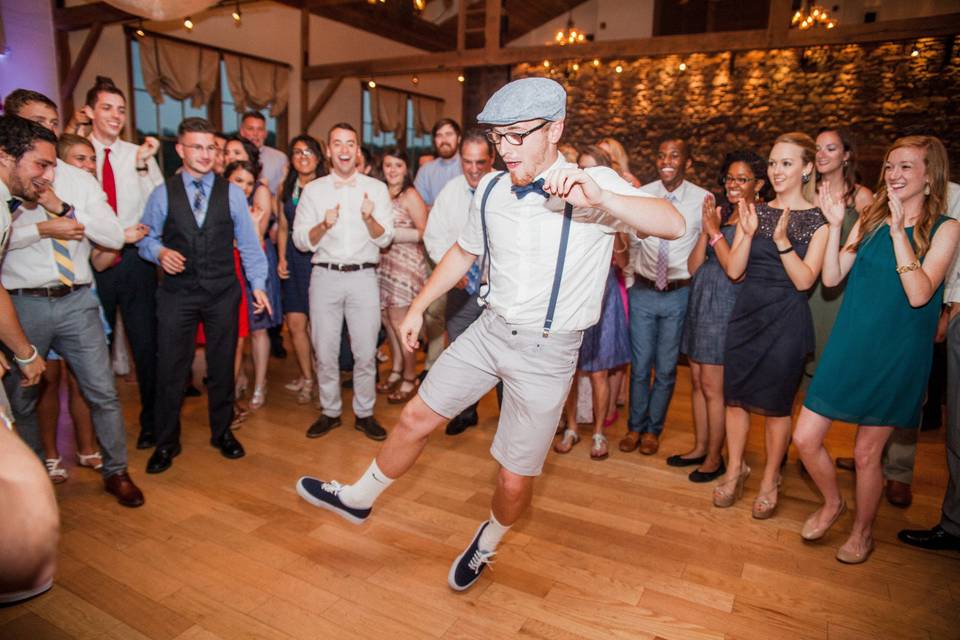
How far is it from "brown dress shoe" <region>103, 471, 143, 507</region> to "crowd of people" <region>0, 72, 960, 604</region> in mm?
13

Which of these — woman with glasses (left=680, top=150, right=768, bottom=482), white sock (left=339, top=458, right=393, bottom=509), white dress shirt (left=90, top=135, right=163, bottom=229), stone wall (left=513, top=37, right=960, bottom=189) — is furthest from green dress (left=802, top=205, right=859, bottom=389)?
stone wall (left=513, top=37, right=960, bottom=189)

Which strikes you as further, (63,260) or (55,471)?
(55,471)

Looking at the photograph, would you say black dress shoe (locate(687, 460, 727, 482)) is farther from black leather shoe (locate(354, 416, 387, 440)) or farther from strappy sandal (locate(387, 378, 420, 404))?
strappy sandal (locate(387, 378, 420, 404))

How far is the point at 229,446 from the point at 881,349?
3.04 metres

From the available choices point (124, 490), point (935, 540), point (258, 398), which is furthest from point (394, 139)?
point (935, 540)

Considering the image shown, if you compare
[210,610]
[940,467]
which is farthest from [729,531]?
[210,610]

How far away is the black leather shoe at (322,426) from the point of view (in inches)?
135

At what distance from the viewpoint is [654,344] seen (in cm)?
324

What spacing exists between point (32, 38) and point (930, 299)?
10137 millimetres

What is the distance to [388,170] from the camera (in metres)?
4.04

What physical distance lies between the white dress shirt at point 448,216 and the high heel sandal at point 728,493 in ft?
6.17

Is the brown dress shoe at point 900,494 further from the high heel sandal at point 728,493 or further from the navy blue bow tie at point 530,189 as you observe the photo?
the navy blue bow tie at point 530,189

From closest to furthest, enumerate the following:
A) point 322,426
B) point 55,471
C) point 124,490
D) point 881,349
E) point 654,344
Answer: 1. point 881,349
2. point 124,490
3. point 55,471
4. point 654,344
5. point 322,426

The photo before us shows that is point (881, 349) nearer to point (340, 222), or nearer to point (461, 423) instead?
point (461, 423)
